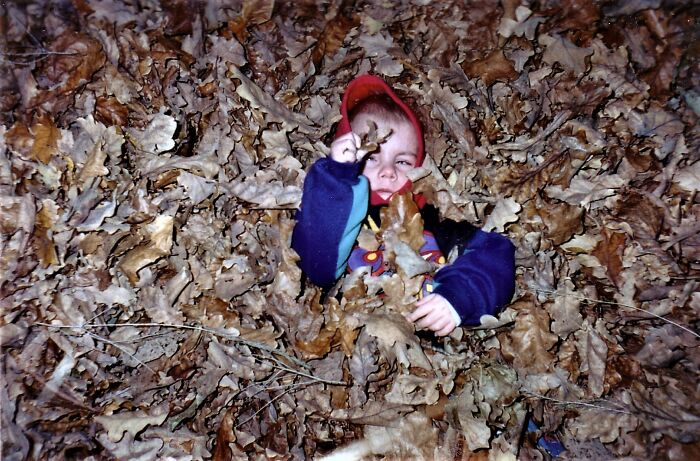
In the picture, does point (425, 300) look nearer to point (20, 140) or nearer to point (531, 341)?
point (531, 341)

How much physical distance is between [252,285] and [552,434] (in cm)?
184

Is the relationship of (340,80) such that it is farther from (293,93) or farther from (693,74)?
(693,74)

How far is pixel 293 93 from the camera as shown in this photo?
126 inches

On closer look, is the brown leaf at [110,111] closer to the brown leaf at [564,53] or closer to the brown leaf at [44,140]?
the brown leaf at [44,140]

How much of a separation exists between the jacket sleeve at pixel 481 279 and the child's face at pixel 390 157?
615 mm

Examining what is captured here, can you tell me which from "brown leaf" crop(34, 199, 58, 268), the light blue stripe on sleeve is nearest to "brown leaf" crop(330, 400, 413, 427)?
the light blue stripe on sleeve

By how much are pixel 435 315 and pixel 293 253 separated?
2.79 feet

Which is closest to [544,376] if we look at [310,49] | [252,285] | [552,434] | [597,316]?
[552,434]

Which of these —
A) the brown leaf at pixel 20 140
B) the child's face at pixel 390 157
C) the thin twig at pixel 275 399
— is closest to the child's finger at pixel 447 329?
the thin twig at pixel 275 399

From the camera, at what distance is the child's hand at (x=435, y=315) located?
2.61 metres

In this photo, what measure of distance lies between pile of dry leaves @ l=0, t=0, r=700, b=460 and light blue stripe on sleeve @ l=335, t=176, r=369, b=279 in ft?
→ 0.56

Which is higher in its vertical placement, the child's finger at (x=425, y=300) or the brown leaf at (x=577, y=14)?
the brown leaf at (x=577, y=14)

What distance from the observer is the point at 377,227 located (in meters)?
2.95

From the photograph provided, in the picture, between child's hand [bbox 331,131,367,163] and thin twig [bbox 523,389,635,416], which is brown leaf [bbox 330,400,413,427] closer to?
thin twig [bbox 523,389,635,416]
